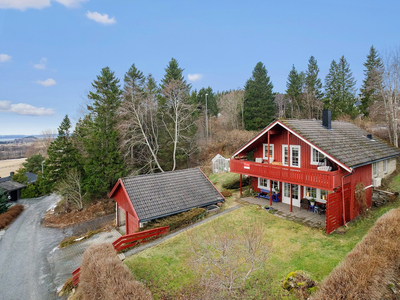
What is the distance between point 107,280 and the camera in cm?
694

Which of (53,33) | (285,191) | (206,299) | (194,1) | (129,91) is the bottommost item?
(206,299)

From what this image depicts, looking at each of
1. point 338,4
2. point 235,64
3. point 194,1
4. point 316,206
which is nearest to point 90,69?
point 194,1

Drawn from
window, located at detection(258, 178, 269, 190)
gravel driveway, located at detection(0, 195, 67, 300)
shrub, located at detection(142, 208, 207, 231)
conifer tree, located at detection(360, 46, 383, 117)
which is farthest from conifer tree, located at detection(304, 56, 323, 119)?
gravel driveway, located at detection(0, 195, 67, 300)

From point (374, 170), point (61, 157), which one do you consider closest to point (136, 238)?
point (374, 170)

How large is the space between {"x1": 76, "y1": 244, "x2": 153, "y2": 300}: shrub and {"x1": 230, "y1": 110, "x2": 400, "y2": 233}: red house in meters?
9.51

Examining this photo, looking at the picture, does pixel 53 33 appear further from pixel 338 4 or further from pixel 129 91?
pixel 338 4

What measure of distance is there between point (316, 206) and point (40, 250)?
68.8ft

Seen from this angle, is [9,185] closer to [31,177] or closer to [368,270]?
[31,177]

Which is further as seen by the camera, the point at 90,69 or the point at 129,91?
the point at 90,69

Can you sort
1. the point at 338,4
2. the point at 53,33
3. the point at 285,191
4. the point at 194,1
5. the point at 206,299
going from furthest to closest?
the point at 53,33, the point at 194,1, the point at 338,4, the point at 285,191, the point at 206,299

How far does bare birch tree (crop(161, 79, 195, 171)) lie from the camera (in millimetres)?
26234

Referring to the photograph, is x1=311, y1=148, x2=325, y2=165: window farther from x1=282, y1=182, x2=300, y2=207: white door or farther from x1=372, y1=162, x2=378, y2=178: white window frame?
x1=372, y1=162, x2=378, y2=178: white window frame

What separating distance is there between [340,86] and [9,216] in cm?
5458

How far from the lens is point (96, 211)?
26047 mm
